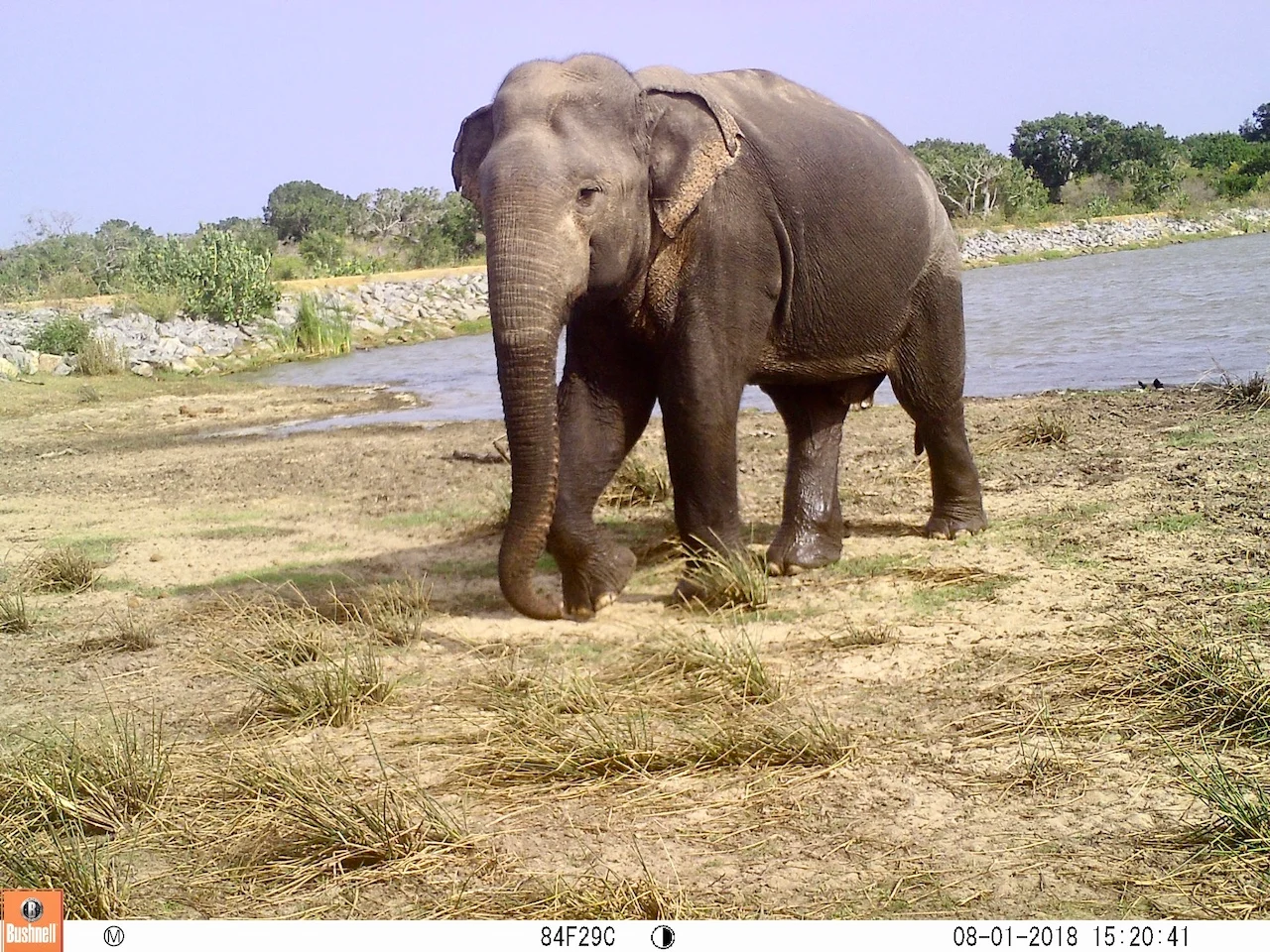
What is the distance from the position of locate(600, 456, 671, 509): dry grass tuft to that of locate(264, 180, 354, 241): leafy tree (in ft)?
178

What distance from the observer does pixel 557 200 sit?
5.08 m

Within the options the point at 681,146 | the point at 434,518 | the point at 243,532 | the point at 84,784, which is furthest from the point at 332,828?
the point at 243,532

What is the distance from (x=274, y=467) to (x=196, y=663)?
650 centimetres

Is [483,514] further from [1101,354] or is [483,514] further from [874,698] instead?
[1101,354]

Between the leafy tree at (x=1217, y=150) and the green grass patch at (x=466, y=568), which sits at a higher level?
the leafy tree at (x=1217, y=150)

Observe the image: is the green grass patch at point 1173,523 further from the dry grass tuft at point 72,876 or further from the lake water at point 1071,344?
the lake water at point 1071,344

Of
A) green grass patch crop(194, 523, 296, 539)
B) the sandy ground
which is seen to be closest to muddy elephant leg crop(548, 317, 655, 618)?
the sandy ground

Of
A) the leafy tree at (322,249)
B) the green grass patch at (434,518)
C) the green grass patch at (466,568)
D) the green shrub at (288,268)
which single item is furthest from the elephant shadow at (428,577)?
the leafy tree at (322,249)

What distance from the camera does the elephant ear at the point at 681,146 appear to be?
225 inches

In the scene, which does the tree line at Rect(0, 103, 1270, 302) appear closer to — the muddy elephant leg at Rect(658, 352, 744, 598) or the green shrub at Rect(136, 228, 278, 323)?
Result: the green shrub at Rect(136, 228, 278, 323)

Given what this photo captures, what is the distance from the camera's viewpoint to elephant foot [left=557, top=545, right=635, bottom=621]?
20.3 ft

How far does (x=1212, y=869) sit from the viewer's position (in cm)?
301

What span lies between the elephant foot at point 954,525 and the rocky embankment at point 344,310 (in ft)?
59.0

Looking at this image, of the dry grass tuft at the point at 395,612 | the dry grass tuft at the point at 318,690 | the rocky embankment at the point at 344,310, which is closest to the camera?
the dry grass tuft at the point at 318,690
